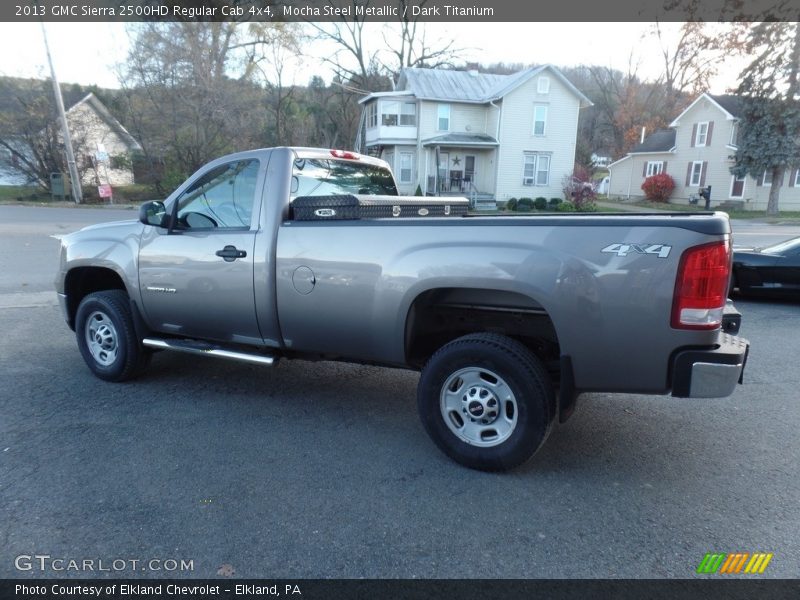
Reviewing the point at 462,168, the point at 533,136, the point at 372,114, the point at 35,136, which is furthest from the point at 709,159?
the point at 35,136

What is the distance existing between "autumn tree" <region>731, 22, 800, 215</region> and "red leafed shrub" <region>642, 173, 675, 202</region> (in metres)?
7.66

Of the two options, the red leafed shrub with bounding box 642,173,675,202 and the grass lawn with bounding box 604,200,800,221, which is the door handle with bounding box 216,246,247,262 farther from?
the red leafed shrub with bounding box 642,173,675,202

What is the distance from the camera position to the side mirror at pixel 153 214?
4.51 meters

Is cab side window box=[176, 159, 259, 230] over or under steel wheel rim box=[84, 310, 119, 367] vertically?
over

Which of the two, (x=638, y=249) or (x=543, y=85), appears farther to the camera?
(x=543, y=85)

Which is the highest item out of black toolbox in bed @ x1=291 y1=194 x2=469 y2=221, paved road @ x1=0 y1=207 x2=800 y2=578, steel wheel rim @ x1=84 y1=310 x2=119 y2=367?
black toolbox in bed @ x1=291 y1=194 x2=469 y2=221

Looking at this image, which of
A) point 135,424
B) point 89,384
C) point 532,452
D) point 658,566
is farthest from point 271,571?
point 89,384

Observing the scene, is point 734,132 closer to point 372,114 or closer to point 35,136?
point 372,114

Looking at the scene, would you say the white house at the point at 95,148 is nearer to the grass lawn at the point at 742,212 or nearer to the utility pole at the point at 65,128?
the utility pole at the point at 65,128

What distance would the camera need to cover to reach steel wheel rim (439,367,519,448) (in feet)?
11.2

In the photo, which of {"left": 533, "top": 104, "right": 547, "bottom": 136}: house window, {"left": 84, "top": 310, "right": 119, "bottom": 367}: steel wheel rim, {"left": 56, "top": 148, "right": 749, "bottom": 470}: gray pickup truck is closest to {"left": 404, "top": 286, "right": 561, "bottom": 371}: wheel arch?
{"left": 56, "top": 148, "right": 749, "bottom": 470}: gray pickup truck

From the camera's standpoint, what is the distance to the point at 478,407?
3.47 meters

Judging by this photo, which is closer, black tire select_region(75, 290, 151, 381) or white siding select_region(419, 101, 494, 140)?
black tire select_region(75, 290, 151, 381)

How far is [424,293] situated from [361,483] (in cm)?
127
